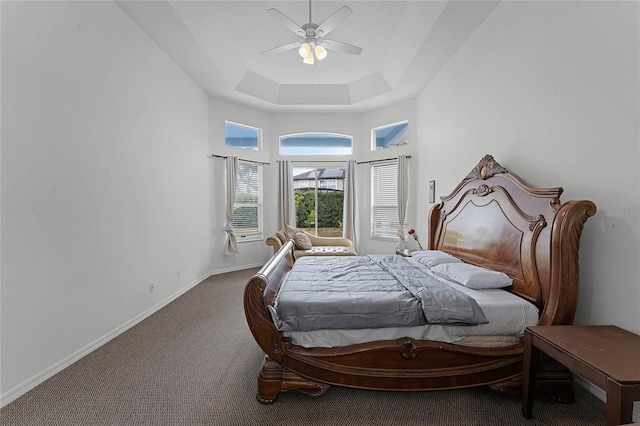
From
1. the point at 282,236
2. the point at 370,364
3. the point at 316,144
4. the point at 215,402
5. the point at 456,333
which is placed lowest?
the point at 215,402

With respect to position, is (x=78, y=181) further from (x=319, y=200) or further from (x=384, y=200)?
(x=384, y=200)

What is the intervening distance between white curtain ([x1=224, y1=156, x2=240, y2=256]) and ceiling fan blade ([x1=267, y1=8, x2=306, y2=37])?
307cm

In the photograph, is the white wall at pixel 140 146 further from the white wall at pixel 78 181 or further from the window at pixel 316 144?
the window at pixel 316 144

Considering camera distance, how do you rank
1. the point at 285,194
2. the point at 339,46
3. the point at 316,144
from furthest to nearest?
the point at 316,144 < the point at 285,194 < the point at 339,46

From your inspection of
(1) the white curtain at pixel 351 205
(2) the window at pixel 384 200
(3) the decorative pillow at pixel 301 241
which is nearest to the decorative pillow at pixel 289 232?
(3) the decorative pillow at pixel 301 241

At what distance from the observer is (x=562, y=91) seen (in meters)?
2.28

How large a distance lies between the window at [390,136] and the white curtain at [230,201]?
287 cm

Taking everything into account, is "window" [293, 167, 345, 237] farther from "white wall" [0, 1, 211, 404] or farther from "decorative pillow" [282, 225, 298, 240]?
"white wall" [0, 1, 211, 404]

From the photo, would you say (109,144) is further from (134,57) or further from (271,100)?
(271,100)

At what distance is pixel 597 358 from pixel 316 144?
5658 millimetres

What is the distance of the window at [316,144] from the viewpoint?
6.44 meters

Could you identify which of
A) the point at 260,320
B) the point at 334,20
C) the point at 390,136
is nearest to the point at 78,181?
the point at 260,320

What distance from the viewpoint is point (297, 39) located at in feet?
13.3

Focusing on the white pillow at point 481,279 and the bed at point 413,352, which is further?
the white pillow at point 481,279
